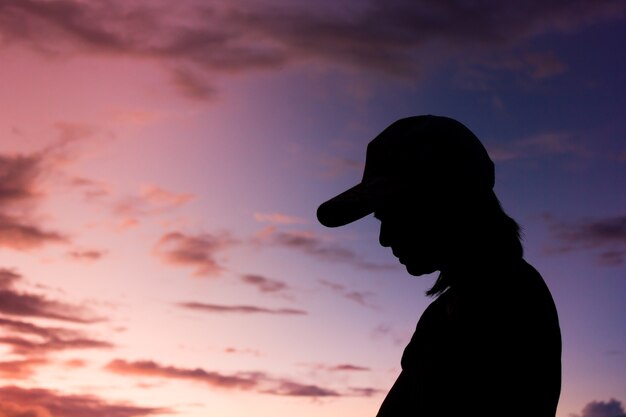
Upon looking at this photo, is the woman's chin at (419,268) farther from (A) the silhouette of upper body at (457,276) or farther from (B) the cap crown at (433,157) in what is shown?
(B) the cap crown at (433,157)

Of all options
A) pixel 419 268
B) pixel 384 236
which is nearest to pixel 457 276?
pixel 419 268

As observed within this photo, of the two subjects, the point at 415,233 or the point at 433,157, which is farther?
the point at 415,233

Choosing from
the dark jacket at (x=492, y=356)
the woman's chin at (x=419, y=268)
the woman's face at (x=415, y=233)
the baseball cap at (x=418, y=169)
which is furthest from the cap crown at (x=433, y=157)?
the dark jacket at (x=492, y=356)

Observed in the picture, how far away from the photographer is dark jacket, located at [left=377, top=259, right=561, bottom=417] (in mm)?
3084

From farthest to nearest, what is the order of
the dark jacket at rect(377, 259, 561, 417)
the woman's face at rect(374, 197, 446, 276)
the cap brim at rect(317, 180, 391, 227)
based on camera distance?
the woman's face at rect(374, 197, 446, 276) < the cap brim at rect(317, 180, 391, 227) < the dark jacket at rect(377, 259, 561, 417)

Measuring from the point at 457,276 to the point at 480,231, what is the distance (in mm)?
253

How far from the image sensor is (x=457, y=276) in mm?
3641

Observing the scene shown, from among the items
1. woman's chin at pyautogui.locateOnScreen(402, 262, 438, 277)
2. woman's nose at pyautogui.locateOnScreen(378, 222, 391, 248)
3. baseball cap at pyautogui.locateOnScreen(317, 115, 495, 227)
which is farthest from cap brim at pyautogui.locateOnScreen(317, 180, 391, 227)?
woman's chin at pyautogui.locateOnScreen(402, 262, 438, 277)

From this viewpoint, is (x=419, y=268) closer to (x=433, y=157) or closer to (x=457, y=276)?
(x=457, y=276)

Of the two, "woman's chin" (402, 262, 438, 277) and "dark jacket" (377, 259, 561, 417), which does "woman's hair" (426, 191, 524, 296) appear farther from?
"dark jacket" (377, 259, 561, 417)

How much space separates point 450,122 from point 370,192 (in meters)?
0.56

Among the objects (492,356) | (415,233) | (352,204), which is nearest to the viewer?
(492,356)

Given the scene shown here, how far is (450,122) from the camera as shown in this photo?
373cm

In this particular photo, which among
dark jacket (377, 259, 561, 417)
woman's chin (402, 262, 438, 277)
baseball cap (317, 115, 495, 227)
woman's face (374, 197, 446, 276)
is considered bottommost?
dark jacket (377, 259, 561, 417)
